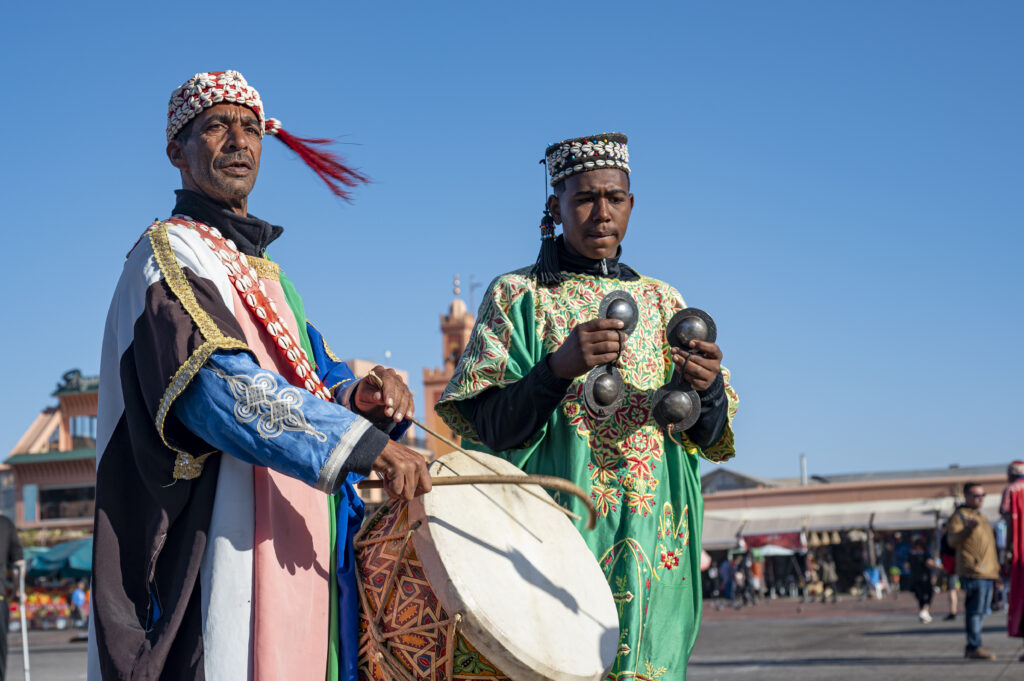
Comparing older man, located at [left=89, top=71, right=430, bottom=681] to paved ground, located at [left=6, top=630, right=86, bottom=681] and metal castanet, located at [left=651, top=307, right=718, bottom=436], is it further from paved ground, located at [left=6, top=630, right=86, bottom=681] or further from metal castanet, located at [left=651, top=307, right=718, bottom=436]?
paved ground, located at [left=6, top=630, right=86, bottom=681]

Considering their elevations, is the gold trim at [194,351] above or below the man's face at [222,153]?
below

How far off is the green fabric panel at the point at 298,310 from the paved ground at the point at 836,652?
21.9 feet

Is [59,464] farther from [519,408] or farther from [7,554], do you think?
[519,408]

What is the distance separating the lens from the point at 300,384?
114 inches

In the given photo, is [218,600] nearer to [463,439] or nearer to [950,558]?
[463,439]

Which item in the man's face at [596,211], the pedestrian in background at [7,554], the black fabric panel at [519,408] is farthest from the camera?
the pedestrian in background at [7,554]

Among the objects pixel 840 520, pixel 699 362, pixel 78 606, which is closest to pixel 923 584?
pixel 699 362

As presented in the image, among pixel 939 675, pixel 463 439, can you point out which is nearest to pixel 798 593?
pixel 939 675

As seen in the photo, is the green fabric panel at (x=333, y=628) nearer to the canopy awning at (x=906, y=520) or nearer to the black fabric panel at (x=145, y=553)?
the black fabric panel at (x=145, y=553)

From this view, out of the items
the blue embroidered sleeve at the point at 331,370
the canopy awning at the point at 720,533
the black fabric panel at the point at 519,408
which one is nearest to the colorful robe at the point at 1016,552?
the black fabric panel at the point at 519,408

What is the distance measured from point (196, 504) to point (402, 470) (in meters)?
0.48

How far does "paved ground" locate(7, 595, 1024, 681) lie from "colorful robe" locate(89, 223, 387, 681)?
687 cm

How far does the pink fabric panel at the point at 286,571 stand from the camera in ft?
8.55

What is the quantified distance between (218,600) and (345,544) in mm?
424
